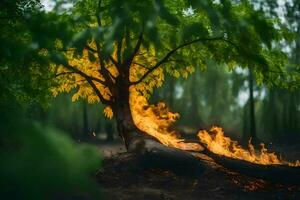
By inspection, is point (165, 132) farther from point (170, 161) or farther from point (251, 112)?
point (251, 112)

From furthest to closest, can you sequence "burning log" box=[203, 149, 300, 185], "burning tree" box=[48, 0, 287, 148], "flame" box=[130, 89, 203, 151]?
"flame" box=[130, 89, 203, 151], "burning log" box=[203, 149, 300, 185], "burning tree" box=[48, 0, 287, 148]

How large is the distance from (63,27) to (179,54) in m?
10.2

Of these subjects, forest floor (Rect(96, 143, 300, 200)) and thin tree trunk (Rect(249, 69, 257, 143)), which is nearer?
forest floor (Rect(96, 143, 300, 200))

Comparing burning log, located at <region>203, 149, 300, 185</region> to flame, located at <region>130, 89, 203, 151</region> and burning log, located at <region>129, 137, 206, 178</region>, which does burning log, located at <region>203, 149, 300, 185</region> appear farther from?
flame, located at <region>130, 89, 203, 151</region>

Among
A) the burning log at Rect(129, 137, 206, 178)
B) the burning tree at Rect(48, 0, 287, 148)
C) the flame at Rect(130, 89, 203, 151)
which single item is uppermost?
the burning tree at Rect(48, 0, 287, 148)

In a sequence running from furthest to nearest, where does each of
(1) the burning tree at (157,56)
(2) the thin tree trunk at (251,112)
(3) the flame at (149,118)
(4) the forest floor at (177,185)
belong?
(2) the thin tree trunk at (251,112) → (3) the flame at (149,118) → (1) the burning tree at (157,56) → (4) the forest floor at (177,185)

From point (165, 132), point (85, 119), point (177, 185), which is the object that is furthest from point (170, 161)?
point (85, 119)

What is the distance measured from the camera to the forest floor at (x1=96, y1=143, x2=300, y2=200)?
39.9 feet

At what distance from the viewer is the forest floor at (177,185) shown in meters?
12.1

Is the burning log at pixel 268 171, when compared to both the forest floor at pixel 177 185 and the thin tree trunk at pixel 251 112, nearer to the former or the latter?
the forest floor at pixel 177 185

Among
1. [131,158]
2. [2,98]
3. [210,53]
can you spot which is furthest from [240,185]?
[2,98]

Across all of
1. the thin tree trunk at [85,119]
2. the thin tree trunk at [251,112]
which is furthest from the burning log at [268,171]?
the thin tree trunk at [85,119]

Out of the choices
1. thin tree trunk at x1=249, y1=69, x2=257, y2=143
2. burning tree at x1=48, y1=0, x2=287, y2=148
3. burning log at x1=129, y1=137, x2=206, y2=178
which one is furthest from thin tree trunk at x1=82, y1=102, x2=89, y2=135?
burning log at x1=129, y1=137, x2=206, y2=178

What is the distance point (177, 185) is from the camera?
13227mm
